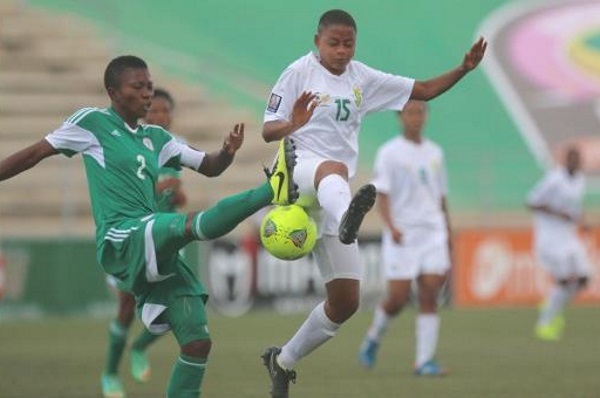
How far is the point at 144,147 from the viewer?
27.1 ft

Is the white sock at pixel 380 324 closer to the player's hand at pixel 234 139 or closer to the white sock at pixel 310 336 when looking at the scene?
the white sock at pixel 310 336

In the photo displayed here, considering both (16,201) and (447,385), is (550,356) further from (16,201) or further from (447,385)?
(16,201)

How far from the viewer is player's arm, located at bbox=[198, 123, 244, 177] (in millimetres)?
8141

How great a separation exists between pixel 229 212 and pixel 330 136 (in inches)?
88.9

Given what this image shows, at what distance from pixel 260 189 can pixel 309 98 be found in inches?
42.2

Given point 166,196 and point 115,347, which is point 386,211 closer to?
point 166,196

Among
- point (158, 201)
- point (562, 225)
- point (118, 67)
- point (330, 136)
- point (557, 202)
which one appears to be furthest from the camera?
point (562, 225)

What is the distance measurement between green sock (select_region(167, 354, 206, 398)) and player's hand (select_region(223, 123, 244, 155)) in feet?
3.89

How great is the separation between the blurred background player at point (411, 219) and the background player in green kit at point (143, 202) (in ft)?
18.9

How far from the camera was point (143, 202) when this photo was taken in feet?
26.6

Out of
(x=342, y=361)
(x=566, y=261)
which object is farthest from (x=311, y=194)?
(x=566, y=261)

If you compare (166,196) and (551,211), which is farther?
(551,211)

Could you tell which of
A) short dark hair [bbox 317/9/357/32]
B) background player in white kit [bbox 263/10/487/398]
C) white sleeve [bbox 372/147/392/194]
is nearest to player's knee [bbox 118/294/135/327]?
background player in white kit [bbox 263/10/487/398]

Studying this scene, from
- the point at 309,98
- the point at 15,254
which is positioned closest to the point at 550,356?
the point at 309,98
